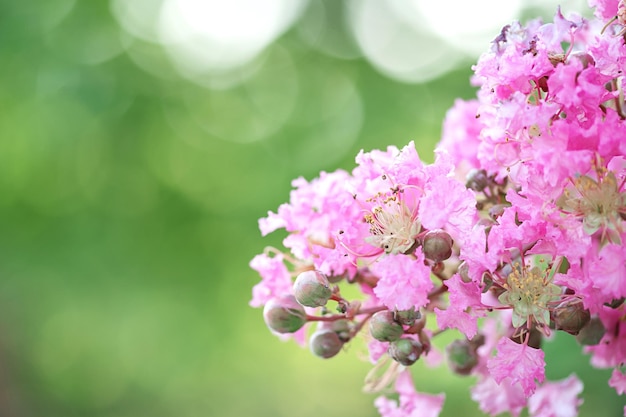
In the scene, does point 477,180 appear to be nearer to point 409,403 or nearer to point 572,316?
point 572,316

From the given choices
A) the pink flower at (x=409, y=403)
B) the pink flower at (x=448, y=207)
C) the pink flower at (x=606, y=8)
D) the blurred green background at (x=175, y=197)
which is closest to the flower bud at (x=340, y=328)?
the pink flower at (x=409, y=403)

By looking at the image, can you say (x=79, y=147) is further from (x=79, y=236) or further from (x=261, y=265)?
(x=261, y=265)

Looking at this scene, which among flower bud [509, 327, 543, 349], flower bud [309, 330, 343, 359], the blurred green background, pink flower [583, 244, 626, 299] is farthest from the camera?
the blurred green background

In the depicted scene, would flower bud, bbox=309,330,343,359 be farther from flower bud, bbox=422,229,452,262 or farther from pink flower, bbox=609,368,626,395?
pink flower, bbox=609,368,626,395

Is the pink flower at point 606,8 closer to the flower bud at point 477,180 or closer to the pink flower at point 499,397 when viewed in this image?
the flower bud at point 477,180

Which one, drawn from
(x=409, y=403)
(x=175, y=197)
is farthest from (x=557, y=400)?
(x=175, y=197)

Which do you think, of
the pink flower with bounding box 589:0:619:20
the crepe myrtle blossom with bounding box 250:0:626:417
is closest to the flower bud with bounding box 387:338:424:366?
the crepe myrtle blossom with bounding box 250:0:626:417

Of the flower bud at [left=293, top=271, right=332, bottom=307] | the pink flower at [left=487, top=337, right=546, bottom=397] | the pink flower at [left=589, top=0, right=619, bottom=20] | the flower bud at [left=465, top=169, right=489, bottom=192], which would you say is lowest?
the pink flower at [left=487, top=337, right=546, bottom=397]
